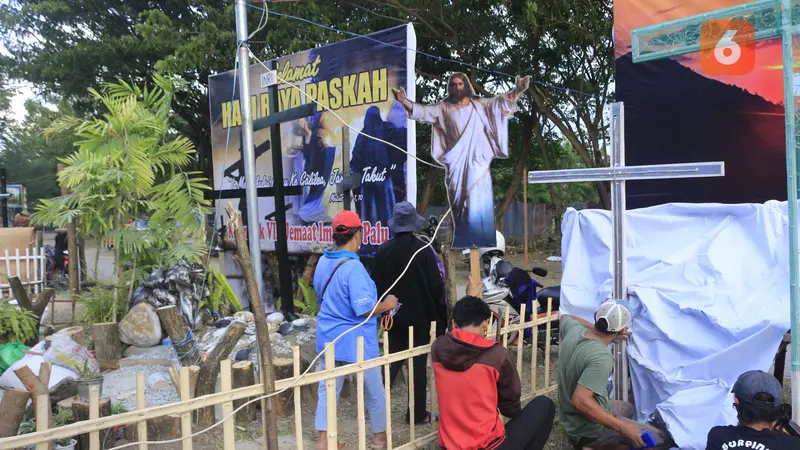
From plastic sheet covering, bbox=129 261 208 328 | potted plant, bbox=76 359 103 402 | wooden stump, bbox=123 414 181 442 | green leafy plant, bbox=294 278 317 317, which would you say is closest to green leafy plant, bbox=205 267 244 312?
plastic sheet covering, bbox=129 261 208 328

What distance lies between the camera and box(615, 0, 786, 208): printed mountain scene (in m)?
6.65

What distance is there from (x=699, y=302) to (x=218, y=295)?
237 inches

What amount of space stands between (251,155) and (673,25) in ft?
10.5

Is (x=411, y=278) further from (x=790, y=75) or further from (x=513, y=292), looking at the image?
(x=790, y=75)

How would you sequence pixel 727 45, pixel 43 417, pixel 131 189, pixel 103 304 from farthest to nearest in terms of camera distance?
pixel 103 304, pixel 131 189, pixel 727 45, pixel 43 417

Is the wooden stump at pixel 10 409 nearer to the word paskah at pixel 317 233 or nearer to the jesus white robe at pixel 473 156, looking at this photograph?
the jesus white robe at pixel 473 156

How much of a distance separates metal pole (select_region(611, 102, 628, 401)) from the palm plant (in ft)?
15.8

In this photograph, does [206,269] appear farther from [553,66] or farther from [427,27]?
[553,66]

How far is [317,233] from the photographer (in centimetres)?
793

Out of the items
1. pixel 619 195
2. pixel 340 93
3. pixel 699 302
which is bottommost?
pixel 699 302

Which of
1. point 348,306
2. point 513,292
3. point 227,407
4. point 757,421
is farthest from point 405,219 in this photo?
point 757,421

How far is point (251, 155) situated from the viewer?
4.83 m

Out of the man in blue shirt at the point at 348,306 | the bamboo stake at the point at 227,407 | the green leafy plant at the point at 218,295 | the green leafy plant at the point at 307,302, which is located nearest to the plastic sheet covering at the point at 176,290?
the green leafy plant at the point at 218,295

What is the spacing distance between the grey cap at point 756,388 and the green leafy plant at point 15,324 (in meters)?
6.33
